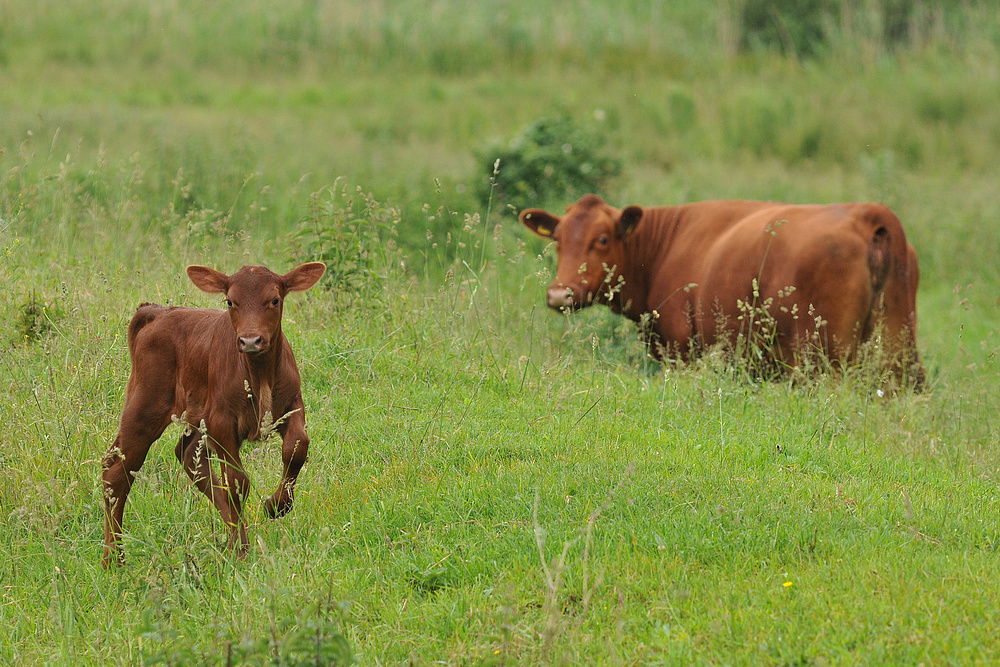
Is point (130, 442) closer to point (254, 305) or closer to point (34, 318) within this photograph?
point (254, 305)

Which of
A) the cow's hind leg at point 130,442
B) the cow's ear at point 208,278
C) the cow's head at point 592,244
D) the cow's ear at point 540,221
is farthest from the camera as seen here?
the cow's ear at point 540,221

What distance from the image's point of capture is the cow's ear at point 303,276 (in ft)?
14.3

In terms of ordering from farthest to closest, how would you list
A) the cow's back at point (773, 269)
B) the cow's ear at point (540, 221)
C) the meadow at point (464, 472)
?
the cow's ear at point (540, 221) → the cow's back at point (773, 269) → the meadow at point (464, 472)

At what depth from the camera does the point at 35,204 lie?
8.02m

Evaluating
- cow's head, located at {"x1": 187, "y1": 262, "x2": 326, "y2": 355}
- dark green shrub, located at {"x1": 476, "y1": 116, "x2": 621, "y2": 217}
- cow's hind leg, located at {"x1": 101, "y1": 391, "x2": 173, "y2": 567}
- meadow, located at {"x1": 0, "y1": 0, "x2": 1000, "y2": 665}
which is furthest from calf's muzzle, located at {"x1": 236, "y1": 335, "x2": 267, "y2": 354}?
dark green shrub, located at {"x1": 476, "y1": 116, "x2": 621, "y2": 217}

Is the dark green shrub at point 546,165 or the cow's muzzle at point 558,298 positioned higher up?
the dark green shrub at point 546,165

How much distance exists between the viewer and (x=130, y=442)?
14.6 feet

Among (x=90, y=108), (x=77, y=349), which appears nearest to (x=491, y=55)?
(x=90, y=108)

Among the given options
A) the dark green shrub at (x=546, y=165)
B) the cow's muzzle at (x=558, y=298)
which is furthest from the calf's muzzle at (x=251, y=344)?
the dark green shrub at (x=546, y=165)

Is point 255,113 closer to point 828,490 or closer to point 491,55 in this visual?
point 491,55

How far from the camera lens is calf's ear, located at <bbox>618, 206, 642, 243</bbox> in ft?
28.2

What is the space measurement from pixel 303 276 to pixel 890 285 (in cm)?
464

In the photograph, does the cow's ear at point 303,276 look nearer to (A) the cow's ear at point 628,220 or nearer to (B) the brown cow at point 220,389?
(B) the brown cow at point 220,389

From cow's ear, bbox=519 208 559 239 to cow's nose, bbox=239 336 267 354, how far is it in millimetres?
5107
